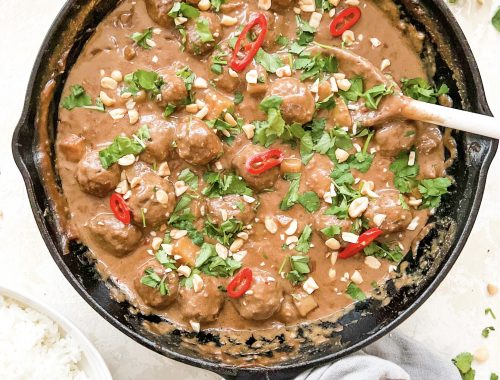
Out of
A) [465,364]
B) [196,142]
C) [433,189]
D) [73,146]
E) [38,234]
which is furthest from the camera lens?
[465,364]

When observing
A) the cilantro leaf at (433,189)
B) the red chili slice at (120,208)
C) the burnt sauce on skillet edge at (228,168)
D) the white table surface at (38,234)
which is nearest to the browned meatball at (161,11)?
the burnt sauce on skillet edge at (228,168)

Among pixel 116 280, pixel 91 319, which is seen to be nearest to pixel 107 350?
pixel 91 319

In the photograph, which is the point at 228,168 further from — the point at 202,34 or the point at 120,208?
the point at 202,34

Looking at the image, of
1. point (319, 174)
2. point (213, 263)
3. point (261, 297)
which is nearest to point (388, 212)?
point (319, 174)

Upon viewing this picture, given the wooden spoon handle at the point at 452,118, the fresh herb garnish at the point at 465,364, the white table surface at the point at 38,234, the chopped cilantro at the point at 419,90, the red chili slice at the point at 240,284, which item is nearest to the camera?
the wooden spoon handle at the point at 452,118

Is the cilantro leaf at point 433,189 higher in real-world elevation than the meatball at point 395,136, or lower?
lower

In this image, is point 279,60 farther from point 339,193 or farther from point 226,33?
point 339,193

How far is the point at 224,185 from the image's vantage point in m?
4.23

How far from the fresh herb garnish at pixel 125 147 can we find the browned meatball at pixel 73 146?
0.18 metres

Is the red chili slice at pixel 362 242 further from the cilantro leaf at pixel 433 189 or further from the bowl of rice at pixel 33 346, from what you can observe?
the bowl of rice at pixel 33 346

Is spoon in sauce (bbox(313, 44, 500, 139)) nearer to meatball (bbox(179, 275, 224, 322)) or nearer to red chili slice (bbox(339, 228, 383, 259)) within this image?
red chili slice (bbox(339, 228, 383, 259))

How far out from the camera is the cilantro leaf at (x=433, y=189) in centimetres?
434

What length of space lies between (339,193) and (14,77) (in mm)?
2174

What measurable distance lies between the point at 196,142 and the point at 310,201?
0.78m
